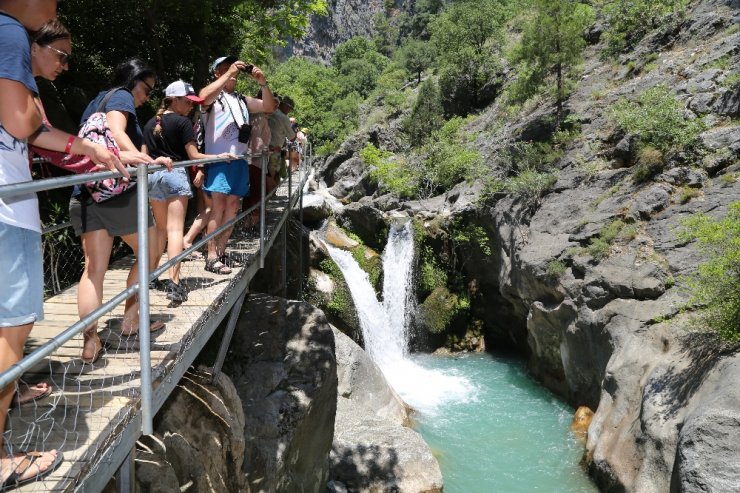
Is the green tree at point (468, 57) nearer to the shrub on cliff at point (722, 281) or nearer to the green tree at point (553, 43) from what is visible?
the green tree at point (553, 43)

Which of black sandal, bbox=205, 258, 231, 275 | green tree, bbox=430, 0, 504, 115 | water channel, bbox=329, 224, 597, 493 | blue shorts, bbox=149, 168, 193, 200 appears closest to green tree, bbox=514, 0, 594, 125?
water channel, bbox=329, 224, 597, 493

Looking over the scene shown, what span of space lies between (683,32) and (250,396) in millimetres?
16025

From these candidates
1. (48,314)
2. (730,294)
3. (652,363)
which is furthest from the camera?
(652,363)

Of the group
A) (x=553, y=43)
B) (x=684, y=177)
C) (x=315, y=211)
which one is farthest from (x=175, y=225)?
(x=553, y=43)

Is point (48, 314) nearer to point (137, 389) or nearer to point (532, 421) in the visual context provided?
point (137, 389)

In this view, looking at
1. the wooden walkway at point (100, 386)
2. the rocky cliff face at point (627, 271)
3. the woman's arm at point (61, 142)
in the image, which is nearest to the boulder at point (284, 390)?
the wooden walkway at point (100, 386)

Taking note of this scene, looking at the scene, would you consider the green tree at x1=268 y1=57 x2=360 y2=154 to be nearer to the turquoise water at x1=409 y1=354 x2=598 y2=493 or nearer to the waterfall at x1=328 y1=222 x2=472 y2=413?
the waterfall at x1=328 y1=222 x2=472 y2=413

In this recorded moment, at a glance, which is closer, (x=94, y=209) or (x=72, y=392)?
(x=72, y=392)

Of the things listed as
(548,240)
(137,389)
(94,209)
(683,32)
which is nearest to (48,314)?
(94,209)

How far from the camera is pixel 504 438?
10.1 meters

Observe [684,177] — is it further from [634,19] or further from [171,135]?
[171,135]

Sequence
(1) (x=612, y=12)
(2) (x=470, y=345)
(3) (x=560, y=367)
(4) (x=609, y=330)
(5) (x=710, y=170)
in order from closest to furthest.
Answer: (4) (x=609, y=330) < (5) (x=710, y=170) < (3) (x=560, y=367) < (2) (x=470, y=345) < (1) (x=612, y=12)

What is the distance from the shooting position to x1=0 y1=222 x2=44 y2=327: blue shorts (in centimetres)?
214

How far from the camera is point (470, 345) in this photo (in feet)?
50.1
